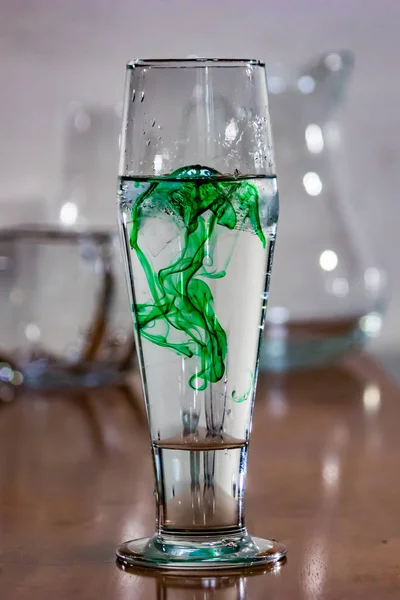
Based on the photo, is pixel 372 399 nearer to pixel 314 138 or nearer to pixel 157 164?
pixel 314 138

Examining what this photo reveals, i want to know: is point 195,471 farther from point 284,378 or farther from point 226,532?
point 284,378

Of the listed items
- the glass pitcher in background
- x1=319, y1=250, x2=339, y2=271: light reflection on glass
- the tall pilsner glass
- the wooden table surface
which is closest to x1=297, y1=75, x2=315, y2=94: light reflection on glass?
the glass pitcher in background

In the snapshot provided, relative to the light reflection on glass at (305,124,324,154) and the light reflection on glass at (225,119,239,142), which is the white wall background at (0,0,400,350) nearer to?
the light reflection on glass at (305,124,324,154)

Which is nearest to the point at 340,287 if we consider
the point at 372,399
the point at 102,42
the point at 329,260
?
the point at 329,260

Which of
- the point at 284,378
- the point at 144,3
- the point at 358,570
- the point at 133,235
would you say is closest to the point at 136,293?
the point at 133,235

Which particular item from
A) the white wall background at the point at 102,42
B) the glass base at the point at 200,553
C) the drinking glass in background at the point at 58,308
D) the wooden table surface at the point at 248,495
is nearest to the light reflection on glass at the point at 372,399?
the wooden table surface at the point at 248,495
